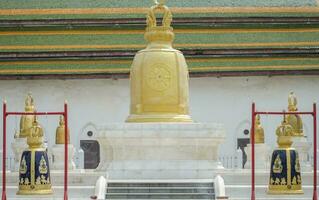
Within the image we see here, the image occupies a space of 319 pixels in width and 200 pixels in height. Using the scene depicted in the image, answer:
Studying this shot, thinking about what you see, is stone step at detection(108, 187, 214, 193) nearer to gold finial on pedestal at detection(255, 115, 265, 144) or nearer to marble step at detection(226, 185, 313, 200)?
marble step at detection(226, 185, 313, 200)

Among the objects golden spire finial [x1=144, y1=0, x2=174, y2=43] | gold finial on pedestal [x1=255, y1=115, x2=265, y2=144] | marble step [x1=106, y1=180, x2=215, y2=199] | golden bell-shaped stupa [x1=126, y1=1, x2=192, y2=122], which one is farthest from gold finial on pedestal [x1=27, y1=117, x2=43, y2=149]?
gold finial on pedestal [x1=255, y1=115, x2=265, y2=144]

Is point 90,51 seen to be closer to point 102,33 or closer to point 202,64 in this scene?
point 102,33

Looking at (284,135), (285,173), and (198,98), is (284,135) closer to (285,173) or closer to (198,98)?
(285,173)

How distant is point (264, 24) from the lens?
29.7 m

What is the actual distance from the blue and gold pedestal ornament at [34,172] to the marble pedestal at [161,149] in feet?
5.06

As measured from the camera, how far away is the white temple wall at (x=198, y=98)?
95.9 feet

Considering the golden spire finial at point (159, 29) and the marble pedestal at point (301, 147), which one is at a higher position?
the golden spire finial at point (159, 29)

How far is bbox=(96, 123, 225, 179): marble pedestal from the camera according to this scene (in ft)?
58.7

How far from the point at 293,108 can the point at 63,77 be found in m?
9.26

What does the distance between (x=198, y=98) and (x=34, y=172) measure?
13.2 metres

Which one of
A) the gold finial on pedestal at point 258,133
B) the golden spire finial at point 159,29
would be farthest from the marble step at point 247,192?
the gold finial on pedestal at point 258,133

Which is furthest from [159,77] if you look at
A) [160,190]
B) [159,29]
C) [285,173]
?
[285,173]

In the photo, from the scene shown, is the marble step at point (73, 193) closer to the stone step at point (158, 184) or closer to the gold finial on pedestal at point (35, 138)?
the stone step at point (158, 184)

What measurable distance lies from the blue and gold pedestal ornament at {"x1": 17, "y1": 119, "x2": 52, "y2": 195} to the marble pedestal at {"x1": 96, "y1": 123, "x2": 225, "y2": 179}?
154cm
